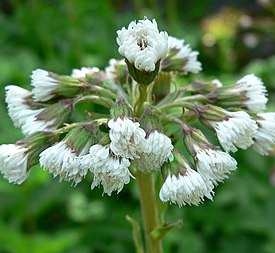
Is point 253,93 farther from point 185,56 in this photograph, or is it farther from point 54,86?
point 54,86

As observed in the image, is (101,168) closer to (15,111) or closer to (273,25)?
(15,111)

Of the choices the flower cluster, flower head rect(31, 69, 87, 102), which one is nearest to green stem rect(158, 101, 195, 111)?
the flower cluster

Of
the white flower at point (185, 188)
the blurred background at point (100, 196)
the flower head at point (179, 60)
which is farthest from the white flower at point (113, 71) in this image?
the blurred background at point (100, 196)

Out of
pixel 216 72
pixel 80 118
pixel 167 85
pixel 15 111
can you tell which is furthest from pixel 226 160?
pixel 216 72

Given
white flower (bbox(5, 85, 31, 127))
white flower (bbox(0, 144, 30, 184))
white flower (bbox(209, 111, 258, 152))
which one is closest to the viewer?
white flower (bbox(209, 111, 258, 152))

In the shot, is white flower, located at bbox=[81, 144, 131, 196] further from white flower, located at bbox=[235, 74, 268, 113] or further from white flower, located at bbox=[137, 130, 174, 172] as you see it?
white flower, located at bbox=[235, 74, 268, 113]

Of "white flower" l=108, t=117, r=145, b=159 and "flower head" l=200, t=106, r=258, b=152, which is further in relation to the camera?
"flower head" l=200, t=106, r=258, b=152
